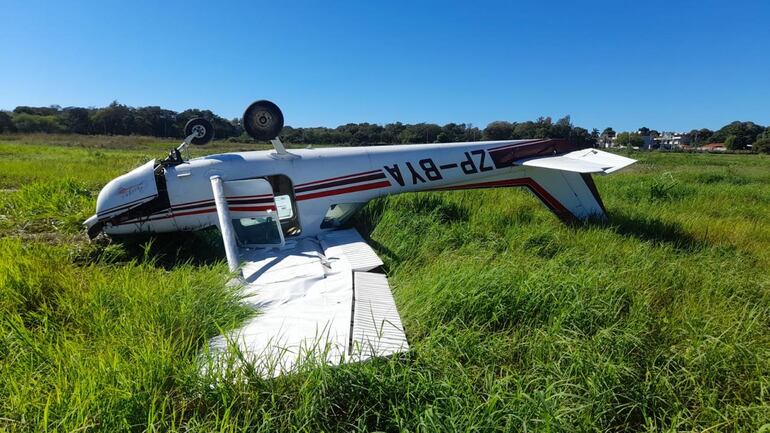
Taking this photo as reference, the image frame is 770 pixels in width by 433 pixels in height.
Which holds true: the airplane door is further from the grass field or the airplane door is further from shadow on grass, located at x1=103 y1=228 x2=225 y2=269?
the grass field

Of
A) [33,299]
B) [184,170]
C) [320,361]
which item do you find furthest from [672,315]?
[184,170]

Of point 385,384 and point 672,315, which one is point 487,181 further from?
point 385,384

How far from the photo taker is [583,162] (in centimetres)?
654

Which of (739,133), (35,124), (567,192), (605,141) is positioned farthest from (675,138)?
(35,124)

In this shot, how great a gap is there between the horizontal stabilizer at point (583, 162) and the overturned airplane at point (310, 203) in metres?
0.02

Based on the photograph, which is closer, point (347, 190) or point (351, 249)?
point (351, 249)

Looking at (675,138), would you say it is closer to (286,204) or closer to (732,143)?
(732,143)

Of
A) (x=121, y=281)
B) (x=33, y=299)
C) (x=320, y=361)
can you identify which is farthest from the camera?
(x=121, y=281)

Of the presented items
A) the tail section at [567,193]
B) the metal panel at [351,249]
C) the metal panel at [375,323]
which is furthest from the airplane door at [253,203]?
the tail section at [567,193]

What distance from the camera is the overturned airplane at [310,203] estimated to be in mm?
2975

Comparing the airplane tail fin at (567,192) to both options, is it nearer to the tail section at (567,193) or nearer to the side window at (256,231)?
the tail section at (567,193)

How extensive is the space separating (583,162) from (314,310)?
5740mm

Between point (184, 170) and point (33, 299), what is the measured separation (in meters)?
2.89

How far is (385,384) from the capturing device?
211 cm
